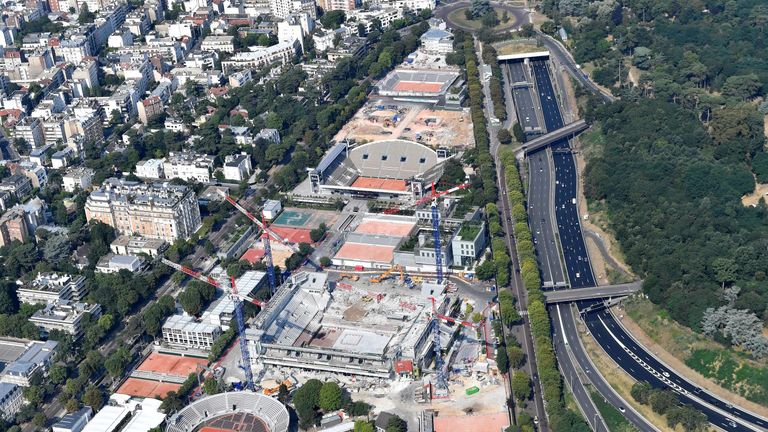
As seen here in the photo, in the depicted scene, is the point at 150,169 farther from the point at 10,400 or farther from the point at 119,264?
the point at 10,400

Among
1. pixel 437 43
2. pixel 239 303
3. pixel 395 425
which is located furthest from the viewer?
pixel 437 43

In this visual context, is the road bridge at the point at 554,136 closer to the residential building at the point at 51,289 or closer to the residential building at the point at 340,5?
the residential building at the point at 51,289

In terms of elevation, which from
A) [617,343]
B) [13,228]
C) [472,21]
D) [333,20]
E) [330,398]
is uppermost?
[333,20]

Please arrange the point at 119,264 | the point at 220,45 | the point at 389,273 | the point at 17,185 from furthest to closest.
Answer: the point at 220,45 < the point at 17,185 < the point at 119,264 < the point at 389,273

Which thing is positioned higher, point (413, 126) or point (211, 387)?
point (413, 126)

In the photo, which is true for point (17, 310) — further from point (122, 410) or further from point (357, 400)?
point (357, 400)

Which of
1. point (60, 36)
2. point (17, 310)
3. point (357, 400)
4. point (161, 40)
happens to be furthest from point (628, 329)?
point (60, 36)

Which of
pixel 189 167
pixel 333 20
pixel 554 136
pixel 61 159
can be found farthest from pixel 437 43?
pixel 61 159
